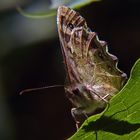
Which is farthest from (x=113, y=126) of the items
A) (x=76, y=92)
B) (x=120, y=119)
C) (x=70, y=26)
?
(x=70, y=26)

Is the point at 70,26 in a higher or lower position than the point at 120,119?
higher

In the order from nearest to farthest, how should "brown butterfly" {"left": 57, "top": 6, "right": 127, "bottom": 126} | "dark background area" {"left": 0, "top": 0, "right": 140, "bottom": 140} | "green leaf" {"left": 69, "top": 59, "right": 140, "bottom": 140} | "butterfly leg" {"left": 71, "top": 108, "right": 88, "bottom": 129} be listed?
1. "green leaf" {"left": 69, "top": 59, "right": 140, "bottom": 140}
2. "brown butterfly" {"left": 57, "top": 6, "right": 127, "bottom": 126}
3. "butterfly leg" {"left": 71, "top": 108, "right": 88, "bottom": 129}
4. "dark background area" {"left": 0, "top": 0, "right": 140, "bottom": 140}

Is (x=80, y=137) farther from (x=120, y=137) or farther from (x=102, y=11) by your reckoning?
(x=102, y=11)

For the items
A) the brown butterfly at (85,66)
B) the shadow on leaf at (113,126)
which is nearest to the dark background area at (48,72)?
the brown butterfly at (85,66)

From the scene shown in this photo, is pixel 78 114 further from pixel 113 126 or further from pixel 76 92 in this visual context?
pixel 113 126

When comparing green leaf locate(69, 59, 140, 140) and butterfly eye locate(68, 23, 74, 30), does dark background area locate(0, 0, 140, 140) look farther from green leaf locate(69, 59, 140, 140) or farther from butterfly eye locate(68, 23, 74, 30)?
green leaf locate(69, 59, 140, 140)

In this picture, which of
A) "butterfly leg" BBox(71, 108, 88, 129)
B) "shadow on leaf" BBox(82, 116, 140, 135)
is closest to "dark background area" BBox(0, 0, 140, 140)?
"butterfly leg" BBox(71, 108, 88, 129)
